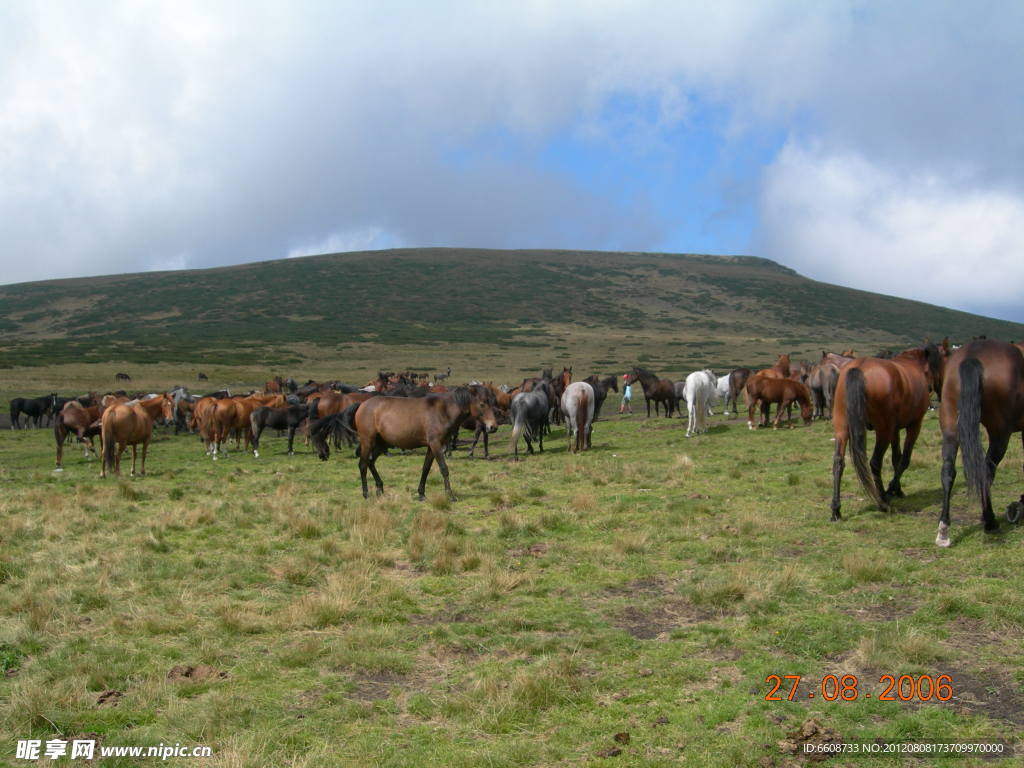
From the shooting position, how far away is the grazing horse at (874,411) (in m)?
9.67

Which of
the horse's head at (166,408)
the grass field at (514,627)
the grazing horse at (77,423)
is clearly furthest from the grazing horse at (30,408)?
the grass field at (514,627)

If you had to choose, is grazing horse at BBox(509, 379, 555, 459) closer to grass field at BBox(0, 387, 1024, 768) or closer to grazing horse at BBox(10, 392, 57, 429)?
grass field at BBox(0, 387, 1024, 768)

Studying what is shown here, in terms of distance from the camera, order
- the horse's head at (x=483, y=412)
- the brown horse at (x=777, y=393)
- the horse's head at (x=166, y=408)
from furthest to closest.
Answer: the horse's head at (x=166, y=408) → the brown horse at (x=777, y=393) → the horse's head at (x=483, y=412)

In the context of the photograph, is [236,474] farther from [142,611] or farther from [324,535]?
[142,611]

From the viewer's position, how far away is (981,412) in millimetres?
8453

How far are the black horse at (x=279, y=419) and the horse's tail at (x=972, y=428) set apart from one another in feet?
68.0

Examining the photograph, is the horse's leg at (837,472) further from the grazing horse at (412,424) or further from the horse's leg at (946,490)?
the grazing horse at (412,424)

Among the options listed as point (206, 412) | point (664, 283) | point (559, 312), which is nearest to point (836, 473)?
point (206, 412)

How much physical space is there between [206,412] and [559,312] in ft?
337

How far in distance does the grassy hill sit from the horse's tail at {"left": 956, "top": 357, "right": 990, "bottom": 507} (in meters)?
62.6

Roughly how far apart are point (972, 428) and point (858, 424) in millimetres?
1661

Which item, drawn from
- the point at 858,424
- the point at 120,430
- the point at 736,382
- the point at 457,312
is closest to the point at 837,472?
the point at 858,424

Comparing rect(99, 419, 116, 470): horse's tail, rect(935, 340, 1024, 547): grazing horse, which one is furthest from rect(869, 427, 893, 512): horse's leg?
rect(99, 419, 116, 470): horse's tail

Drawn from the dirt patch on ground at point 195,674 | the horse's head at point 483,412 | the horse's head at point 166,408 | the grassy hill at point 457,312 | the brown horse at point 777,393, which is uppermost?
the grassy hill at point 457,312
